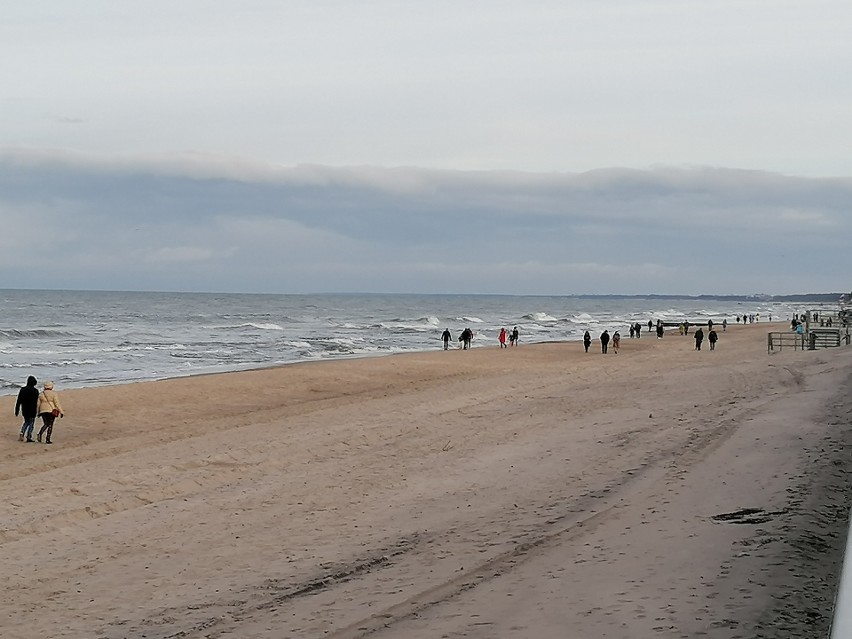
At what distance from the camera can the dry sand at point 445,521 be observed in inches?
247

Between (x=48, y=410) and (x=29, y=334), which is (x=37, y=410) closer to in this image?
(x=48, y=410)

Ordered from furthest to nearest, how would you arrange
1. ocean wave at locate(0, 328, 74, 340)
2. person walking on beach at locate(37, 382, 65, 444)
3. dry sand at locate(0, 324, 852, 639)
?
ocean wave at locate(0, 328, 74, 340)
person walking on beach at locate(37, 382, 65, 444)
dry sand at locate(0, 324, 852, 639)

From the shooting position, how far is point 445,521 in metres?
9.52

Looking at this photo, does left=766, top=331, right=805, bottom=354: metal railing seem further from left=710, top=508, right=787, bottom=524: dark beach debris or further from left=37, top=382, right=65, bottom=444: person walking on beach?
left=710, top=508, right=787, bottom=524: dark beach debris

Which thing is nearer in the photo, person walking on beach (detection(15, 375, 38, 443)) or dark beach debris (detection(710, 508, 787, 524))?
dark beach debris (detection(710, 508, 787, 524))

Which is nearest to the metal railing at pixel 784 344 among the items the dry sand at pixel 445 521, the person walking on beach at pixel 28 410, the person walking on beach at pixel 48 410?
the dry sand at pixel 445 521

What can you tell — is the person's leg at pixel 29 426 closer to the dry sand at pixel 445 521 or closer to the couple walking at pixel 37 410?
the couple walking at pixel 37 410

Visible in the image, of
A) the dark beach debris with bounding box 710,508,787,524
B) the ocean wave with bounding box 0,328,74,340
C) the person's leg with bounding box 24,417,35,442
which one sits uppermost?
the dark beach debris with bounding box 710,508,787,524

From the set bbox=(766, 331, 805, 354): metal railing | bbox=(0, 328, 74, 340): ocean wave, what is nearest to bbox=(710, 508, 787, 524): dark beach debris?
bbox=(766, 331, 805, 354): metal railing

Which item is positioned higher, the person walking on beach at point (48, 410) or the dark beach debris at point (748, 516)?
the dark beach debris at point (748, 516)

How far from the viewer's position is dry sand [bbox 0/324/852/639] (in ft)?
20.6

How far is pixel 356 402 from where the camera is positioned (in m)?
22.1

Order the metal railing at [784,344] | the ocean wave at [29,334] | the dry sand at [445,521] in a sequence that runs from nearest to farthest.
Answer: the dry sand at [445,521]
the metal railing at [784,344]
the ocean wave at [29,334]

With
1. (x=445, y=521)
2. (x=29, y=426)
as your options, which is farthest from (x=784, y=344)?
(x=445, y=521)
